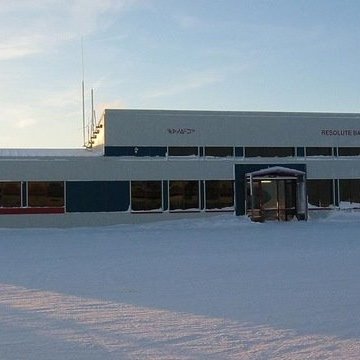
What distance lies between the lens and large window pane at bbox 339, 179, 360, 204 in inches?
1256

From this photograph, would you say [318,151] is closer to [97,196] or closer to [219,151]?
[219,151]

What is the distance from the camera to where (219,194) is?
99.7 ft

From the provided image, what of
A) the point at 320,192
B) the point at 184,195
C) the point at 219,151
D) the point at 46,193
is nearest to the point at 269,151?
the point at 219,151

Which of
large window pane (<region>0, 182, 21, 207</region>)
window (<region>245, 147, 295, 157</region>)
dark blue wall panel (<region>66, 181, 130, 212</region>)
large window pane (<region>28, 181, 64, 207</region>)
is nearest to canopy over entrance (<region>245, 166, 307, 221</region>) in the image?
window (<region>245, 147, 295, 157</region>)

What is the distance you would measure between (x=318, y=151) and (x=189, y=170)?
21.7 ft

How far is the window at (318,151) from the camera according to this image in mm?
31906

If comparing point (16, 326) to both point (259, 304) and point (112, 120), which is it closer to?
point (259, 304)

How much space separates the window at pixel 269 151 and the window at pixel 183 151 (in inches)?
98.7

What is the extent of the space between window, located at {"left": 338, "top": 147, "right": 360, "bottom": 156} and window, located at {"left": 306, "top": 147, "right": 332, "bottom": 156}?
23.2 inches

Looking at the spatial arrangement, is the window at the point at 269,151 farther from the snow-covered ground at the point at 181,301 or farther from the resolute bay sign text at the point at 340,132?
the snow-covered ground at the point at 181,301

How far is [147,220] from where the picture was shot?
29359 mm

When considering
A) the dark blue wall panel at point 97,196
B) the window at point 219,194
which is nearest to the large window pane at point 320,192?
the window at point 219,194

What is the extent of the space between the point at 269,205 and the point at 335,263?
678 inches

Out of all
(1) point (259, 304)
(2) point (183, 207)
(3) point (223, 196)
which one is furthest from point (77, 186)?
(1) point (259, 304)
